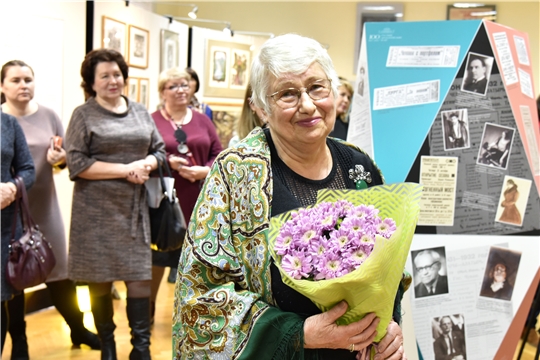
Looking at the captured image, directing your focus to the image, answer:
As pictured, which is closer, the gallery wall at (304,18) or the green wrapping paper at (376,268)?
the green wrapping paper at (376,268)

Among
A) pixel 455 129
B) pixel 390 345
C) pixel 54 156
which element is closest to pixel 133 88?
pixel 54 156

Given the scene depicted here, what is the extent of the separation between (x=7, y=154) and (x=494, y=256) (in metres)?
2.56

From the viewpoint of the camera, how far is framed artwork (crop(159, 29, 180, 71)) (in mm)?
6864

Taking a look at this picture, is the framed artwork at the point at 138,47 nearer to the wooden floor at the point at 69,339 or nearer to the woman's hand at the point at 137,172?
the wooden floor at the point at 69,339

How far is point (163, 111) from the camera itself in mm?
4984

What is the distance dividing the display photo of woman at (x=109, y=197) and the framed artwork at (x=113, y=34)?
71.7 inches

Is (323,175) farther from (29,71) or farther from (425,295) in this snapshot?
(29,71)

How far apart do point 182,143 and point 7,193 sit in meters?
1.53

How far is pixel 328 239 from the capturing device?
5.05 ft

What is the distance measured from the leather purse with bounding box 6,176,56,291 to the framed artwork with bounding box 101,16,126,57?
2.42 meters

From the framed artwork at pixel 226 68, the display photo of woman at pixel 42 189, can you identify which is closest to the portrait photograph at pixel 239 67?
the framed artwork at pixel 226 68

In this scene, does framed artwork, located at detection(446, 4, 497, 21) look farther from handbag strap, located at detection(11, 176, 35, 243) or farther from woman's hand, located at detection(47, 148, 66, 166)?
handbag strap, located at detection(11, 176, 35, 243)

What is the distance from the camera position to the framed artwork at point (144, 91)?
6508 millimetres

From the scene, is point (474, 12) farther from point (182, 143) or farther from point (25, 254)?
point (25, 254)
